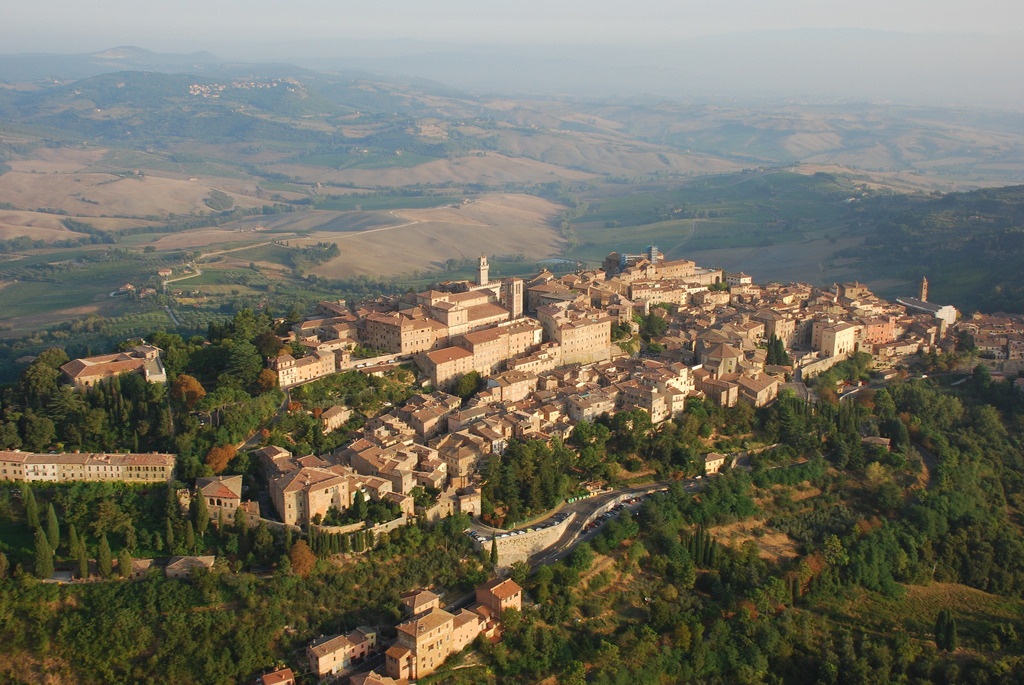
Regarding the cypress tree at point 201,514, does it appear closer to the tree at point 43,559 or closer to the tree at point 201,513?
the tree at point 201,513

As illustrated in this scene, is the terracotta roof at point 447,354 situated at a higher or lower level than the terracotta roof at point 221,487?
higher

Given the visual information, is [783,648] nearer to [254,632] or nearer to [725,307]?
[254,632]

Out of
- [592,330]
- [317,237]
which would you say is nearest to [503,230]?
[317,237]

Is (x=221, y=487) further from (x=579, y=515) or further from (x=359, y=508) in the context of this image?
(x=579, y=515)

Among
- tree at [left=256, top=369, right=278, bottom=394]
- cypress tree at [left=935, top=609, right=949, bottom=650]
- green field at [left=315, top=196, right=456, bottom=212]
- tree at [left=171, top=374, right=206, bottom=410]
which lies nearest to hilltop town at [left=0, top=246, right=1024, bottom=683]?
tree at [left=256, top=369, right=278, bottom=394]

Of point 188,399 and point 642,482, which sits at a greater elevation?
point 188,399

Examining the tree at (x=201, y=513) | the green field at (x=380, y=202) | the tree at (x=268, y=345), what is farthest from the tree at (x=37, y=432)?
the green field at (x=380, y=202)
